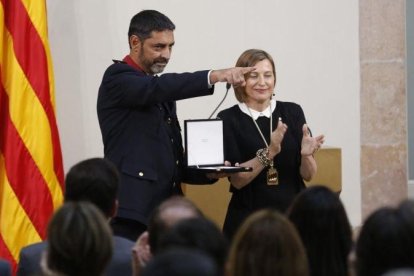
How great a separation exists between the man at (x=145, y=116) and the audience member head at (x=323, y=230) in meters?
1.34

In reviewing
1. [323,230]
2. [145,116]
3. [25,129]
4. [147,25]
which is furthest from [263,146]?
[323,230]

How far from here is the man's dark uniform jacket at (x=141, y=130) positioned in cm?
452

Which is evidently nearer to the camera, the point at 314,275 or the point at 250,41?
the point at 314,275

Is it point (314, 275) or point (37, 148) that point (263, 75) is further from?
point (314, 275)

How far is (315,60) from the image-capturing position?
6879 millimetres

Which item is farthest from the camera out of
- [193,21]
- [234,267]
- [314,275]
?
[193,21]

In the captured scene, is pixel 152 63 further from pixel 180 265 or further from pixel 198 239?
pixel 180 265

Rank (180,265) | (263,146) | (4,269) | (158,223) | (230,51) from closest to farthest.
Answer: (180,265) → (158,223) → (4,269) → (263,146) → (230,51)

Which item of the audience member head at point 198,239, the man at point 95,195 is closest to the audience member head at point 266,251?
the audience member head at point 198,239

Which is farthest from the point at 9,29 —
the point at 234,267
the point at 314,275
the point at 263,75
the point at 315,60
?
the point at 234,267

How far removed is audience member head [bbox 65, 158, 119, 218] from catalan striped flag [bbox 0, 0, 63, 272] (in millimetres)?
1973

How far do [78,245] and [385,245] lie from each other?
2.72 ft

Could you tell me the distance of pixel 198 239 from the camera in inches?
105

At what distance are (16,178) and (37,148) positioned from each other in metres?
0.20
